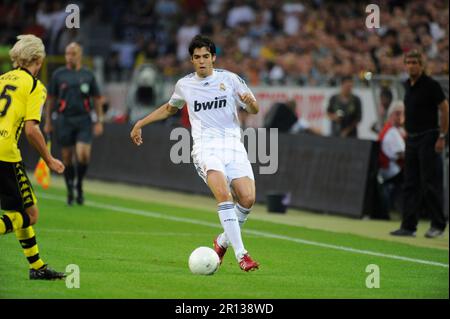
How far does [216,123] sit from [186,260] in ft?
5.55

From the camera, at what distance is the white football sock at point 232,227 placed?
38.8 ft

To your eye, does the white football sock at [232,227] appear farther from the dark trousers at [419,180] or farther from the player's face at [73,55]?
the player's face at [73,55]

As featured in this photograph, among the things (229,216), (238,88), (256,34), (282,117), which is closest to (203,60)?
(238,88)

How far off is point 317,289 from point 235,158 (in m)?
1.89

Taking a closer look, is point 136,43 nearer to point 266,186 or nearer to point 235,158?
point 266,186

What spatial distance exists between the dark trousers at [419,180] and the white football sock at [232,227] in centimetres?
547

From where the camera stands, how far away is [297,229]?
1731 centimetres

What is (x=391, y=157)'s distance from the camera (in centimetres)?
1931

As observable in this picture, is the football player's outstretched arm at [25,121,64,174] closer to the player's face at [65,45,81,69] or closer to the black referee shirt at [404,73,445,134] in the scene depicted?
the black referee shirt at [404,73,445,134]

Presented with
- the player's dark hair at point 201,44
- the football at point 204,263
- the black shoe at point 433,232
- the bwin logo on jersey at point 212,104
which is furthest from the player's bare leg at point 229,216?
the black shoe at point 433,232

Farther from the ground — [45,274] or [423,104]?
[423,104]

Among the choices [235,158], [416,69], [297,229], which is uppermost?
[416,69]

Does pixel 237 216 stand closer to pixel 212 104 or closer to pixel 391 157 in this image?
pixel 212 104
